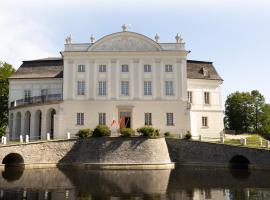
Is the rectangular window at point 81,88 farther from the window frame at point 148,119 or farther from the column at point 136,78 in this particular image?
the window frame at point 148,119

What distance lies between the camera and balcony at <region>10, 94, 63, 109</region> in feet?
138

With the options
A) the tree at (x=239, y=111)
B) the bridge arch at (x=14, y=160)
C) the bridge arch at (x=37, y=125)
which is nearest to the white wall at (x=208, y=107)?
the tree at (x=239, y=111)

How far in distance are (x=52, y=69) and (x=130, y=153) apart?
59.8 feet

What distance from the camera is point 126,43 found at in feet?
133

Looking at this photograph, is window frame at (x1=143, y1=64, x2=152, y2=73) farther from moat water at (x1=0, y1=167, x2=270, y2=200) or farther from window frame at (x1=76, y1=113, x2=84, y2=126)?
moat water at (x1=0, y1=167, x2=270, y2=200)

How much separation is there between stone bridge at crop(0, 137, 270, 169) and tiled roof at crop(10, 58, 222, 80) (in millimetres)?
11685

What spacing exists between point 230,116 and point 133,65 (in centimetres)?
2882

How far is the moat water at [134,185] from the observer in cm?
1952

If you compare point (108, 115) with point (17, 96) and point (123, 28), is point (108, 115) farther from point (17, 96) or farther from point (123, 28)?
point (17, 96)

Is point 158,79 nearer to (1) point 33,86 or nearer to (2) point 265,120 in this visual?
(1) point 33,86

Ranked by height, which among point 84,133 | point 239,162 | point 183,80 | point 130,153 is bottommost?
point 239,162

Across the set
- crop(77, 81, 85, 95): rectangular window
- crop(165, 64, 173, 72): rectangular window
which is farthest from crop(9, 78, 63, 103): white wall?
crop(165, 64, 173, 72): rectangular window

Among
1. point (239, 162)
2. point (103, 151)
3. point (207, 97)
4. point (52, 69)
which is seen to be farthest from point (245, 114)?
point (103, 151)

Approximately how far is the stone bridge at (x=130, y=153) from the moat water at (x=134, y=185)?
2.97m
